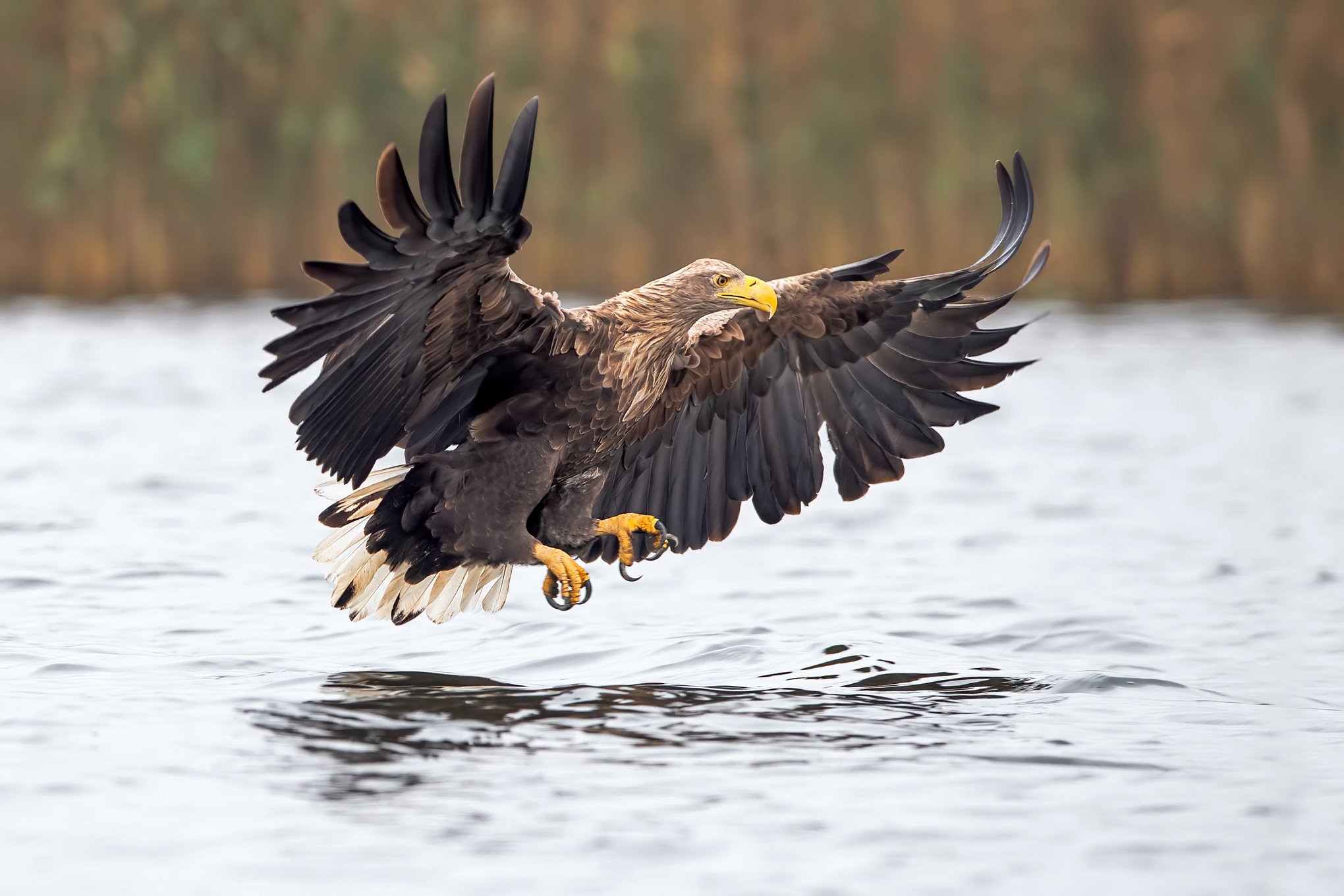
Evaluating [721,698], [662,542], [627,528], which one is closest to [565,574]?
[627,528]

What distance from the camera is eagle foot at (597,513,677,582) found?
5.55 metres

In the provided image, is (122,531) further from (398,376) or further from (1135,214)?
(1135,214)

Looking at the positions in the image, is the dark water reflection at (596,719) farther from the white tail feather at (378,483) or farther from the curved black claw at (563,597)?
the white tail feather at (378,483)

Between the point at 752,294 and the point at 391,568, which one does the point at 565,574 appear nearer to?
the point at 391,568

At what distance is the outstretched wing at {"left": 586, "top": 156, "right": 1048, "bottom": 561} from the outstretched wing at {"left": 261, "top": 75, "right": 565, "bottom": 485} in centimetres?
78

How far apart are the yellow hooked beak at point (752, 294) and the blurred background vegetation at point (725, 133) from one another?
295 inches

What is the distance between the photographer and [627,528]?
5570 mm

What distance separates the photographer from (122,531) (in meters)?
7.71

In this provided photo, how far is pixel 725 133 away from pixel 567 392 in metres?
8.29

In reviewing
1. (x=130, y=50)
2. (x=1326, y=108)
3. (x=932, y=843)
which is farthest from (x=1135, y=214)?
(x=932, y=843)

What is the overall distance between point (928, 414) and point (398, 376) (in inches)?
71.8

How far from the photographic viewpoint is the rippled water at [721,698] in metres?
3.65

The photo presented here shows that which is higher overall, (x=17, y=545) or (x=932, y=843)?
(x=17, y=545)

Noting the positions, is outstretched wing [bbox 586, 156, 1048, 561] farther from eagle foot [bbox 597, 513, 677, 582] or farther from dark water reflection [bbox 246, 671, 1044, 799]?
dark water reflection [bbox 246, 671, 1044, 799]
